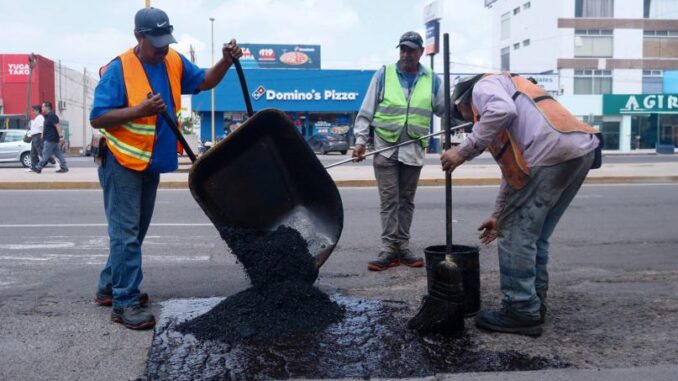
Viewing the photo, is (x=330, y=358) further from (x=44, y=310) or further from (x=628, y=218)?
(x=628, y=218)

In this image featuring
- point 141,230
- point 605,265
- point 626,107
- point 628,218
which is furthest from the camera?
point 626,107

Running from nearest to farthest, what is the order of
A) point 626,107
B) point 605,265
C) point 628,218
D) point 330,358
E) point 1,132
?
point 330,358 < point 605,265 < point 628,218 < point 1,132 < point 626,107

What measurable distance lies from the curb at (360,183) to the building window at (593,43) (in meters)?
36.2

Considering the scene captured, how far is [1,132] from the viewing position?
23.3m

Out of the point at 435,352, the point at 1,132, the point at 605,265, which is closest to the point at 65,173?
the point at 1,132

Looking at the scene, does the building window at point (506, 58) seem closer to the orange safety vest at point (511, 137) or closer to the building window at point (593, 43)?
the building window at point (593, 43)

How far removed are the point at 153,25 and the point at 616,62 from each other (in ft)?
161

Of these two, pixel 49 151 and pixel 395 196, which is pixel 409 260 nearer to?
pixel 395 196

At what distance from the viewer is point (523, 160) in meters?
3.89

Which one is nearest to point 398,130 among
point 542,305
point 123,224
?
point 542,305

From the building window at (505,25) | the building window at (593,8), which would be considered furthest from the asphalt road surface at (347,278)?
the building window at (505,25)

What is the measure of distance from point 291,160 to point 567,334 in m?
2.04

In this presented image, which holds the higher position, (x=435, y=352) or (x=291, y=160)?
(x=291, y=160)

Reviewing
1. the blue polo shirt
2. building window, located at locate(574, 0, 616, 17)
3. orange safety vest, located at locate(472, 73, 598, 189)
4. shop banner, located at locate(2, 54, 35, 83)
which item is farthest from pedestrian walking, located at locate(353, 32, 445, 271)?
building window, located at locate(574, 0, 616, 17)
